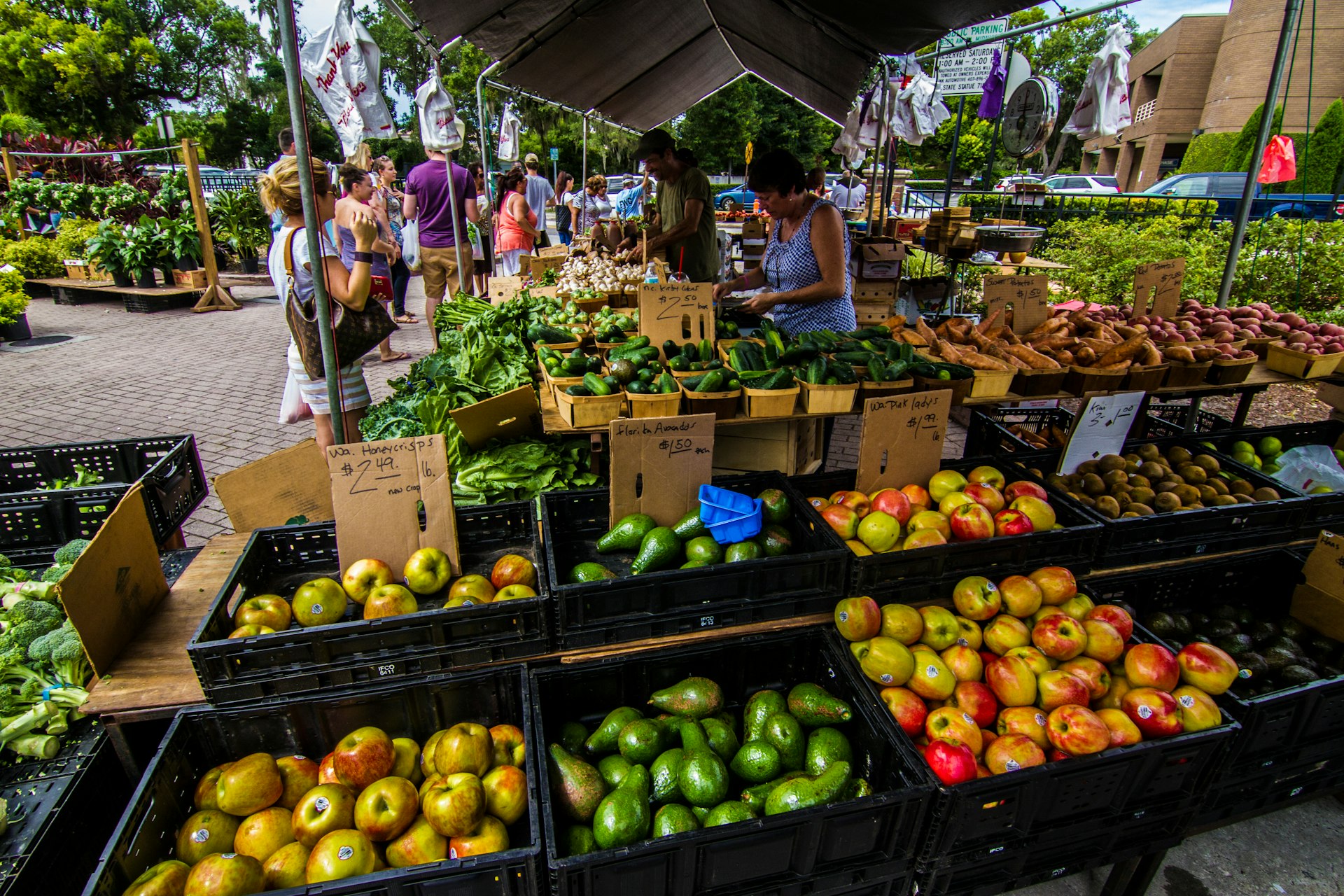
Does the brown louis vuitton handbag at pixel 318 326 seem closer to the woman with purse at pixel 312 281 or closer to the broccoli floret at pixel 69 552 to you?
the woman with purse at pixel 312 281

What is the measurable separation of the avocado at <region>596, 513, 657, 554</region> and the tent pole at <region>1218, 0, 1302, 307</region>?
4.40 metres

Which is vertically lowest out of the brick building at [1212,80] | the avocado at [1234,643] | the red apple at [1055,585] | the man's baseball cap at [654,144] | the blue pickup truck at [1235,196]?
the avocado at [1234,643]

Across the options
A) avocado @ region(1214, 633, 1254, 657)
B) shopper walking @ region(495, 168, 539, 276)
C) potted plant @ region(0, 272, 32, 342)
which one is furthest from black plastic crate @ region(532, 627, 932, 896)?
potted plant @ region(0, 272, 32, 342)

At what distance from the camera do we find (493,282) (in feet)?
24.7

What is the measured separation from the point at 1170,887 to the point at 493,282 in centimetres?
730

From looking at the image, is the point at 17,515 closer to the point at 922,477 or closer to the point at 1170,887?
the point at 922,477

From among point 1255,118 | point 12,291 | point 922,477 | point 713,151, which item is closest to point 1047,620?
point 922,477

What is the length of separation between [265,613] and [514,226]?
8694mm

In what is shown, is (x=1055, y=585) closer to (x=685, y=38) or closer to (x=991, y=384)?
(x=991, y=384)

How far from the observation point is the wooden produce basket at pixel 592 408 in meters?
3.04

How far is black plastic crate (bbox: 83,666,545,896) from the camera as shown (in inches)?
55.7

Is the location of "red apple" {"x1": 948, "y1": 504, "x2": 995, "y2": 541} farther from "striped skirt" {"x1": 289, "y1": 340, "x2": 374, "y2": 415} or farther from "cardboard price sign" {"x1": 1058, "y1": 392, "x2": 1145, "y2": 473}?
"striped skirt" {"x1": 289, "y1": 340, "x2": 374, "y2": 415}

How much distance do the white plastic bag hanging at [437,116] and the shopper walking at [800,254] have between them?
3328 mm

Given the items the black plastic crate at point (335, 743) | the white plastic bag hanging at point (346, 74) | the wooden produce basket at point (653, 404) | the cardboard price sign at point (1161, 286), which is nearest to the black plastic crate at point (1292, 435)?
the cardboard price sign at point (1161, 286)
